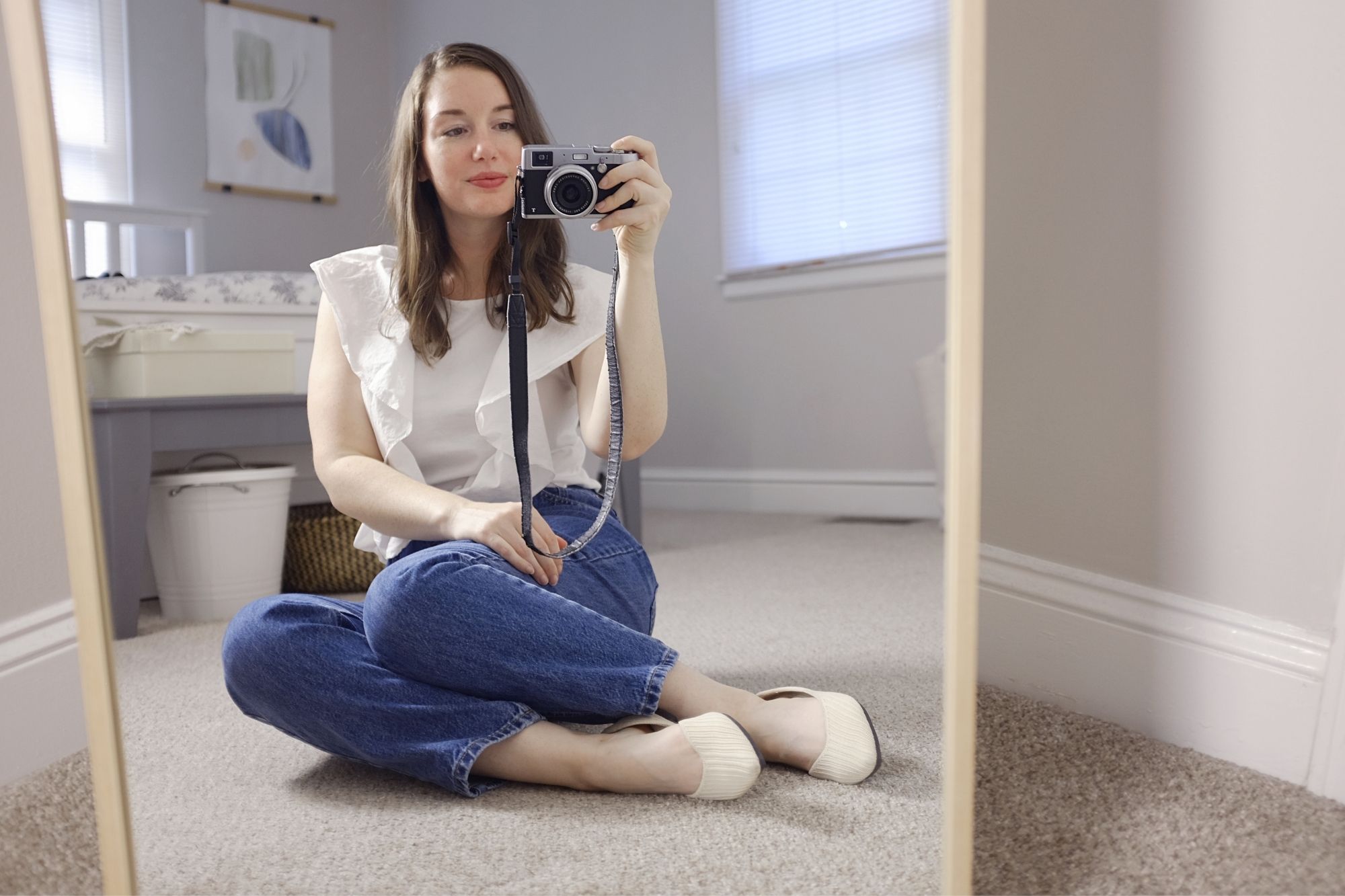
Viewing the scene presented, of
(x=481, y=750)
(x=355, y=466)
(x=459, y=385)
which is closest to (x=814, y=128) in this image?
(x=459, y=385)

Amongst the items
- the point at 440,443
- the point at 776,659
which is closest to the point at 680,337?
the point at 440,443

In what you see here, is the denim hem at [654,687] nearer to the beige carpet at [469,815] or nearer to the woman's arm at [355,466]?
the beige carpet at [469,815]

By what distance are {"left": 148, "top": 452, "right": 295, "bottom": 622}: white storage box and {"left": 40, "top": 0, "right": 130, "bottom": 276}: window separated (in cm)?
48

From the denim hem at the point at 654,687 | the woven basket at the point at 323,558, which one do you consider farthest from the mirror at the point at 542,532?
the woven basket at the point at 323,558

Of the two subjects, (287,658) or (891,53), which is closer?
(287,658)

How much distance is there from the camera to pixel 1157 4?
2.80 feet

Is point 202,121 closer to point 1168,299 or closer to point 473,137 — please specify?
point 473,137

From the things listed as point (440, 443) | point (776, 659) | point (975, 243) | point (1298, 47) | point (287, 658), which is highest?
point (1298, 47)

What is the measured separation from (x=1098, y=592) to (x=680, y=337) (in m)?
0.50

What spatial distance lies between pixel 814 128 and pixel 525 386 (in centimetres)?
45

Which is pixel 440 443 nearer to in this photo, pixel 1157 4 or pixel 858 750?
pixel 858 750

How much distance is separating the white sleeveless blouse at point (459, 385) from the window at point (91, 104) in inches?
8.0

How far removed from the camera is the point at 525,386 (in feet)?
2.96

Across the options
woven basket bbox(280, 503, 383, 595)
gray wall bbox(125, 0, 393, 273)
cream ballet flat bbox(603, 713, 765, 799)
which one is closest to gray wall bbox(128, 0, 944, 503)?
gray wall bbox(125, 0, 393, 273)
